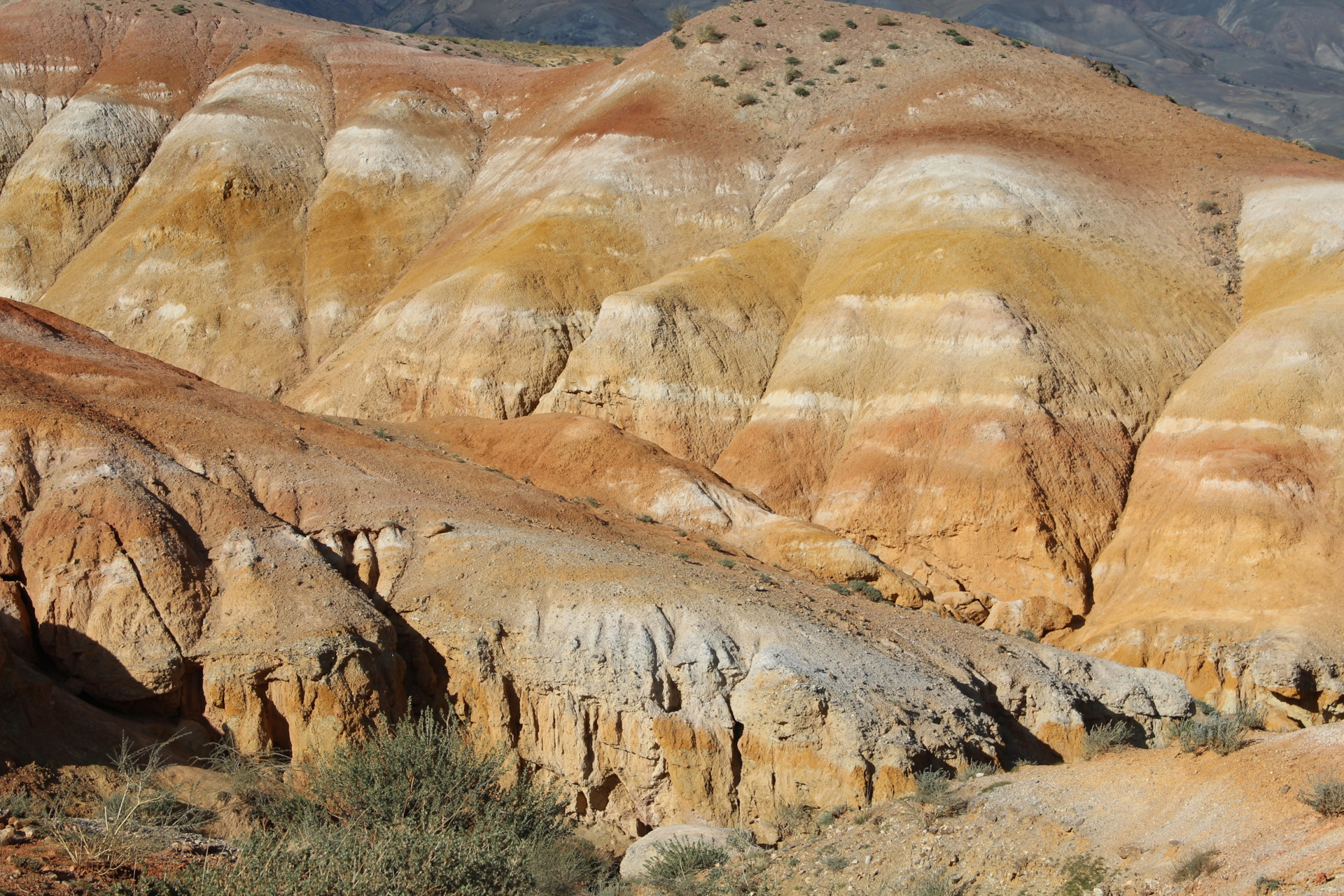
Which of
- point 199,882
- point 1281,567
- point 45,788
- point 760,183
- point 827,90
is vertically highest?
point 827,90

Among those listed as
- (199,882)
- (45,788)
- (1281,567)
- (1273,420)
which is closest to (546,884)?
(199,882)

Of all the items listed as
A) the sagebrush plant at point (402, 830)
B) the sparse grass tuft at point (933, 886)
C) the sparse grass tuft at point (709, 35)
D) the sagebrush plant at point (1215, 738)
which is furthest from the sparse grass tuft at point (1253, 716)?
the sparse grass tuft at point (709, 35)

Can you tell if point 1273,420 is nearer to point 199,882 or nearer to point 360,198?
point 199,882

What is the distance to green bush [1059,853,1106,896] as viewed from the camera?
1148cm

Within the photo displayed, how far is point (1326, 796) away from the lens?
1077cm

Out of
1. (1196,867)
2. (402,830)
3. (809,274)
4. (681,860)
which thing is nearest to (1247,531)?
(809,274)

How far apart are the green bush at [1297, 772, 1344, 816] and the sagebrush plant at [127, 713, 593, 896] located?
8.51 m

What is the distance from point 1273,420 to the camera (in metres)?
29.1

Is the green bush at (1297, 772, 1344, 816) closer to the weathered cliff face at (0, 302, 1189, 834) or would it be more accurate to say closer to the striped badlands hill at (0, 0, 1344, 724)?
the weathered cliff face at (0, 302, 1189, 834)

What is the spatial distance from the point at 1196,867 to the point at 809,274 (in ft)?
97.7

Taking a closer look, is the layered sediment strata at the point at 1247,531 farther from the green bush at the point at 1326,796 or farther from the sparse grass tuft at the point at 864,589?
the green bush at the point at 1326,796

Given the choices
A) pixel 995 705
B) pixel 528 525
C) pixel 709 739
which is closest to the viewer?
pixel 709 739

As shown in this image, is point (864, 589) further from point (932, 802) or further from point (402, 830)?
point (402, 830)

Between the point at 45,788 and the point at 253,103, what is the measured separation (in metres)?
45.0
